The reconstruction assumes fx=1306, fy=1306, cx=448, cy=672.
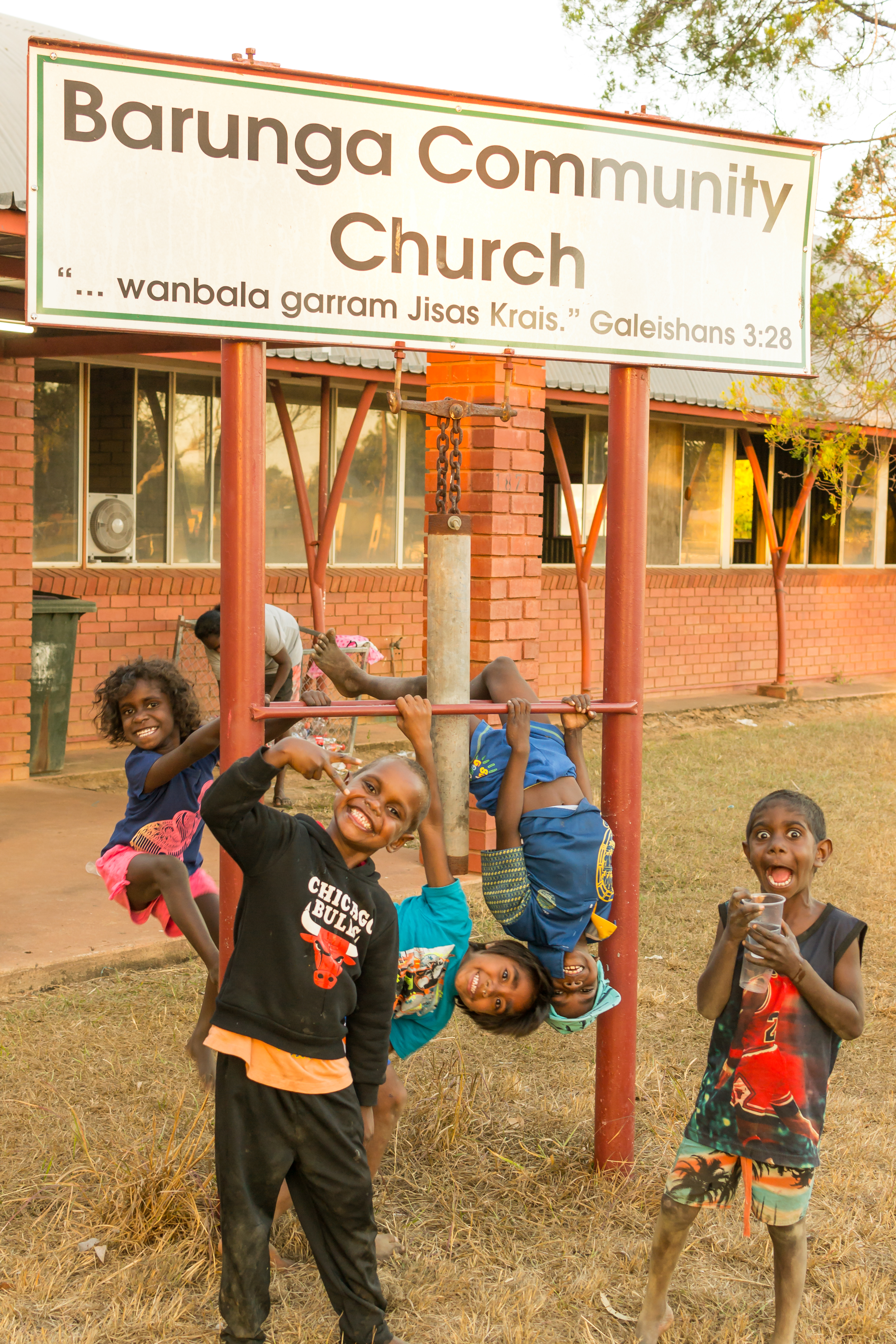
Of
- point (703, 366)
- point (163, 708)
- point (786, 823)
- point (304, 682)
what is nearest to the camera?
point (786, 823)

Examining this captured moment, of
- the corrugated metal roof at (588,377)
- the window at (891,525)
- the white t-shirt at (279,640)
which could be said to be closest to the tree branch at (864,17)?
the corrugated metal roof at (588,377)

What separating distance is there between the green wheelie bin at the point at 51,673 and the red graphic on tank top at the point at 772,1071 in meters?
6.37

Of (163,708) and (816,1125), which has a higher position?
(163,708)

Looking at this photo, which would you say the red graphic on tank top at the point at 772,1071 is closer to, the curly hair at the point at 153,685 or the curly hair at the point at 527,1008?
the curly hair at the point at 527,1008

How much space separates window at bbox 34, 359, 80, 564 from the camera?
30.3 feet

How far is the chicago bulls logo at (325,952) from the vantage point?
253 cm

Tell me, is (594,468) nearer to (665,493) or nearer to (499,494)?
(665,493)

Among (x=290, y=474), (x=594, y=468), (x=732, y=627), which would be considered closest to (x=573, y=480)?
(x=594, y=468)

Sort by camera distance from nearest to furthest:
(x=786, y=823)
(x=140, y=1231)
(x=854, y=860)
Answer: (x=786, y=823)
(x=140, y=1231)
(x=854, y=860)

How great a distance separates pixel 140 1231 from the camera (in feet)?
10.1

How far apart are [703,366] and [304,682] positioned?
5.75 meters

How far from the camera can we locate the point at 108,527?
9.53 meters

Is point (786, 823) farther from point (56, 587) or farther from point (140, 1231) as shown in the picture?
point (56, 587)

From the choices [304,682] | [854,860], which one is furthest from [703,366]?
[304,682]
